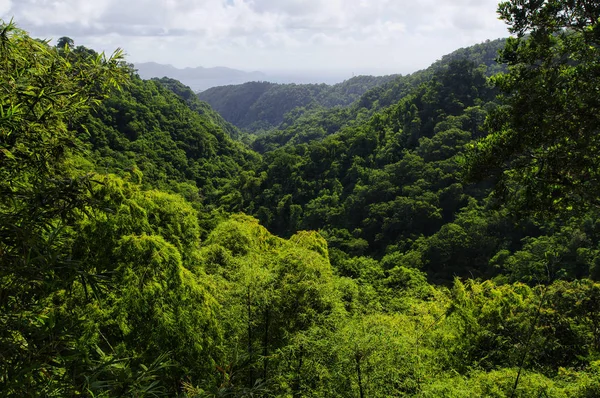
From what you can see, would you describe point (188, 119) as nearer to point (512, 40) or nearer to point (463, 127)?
point (463, 127)

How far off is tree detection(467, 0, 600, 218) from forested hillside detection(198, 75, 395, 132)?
15824cm

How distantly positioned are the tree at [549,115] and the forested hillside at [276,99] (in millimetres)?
158238

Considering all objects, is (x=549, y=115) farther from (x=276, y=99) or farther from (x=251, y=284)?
(x=276, y=99)

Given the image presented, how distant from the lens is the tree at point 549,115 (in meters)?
4.34

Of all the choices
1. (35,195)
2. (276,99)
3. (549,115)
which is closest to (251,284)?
(35,195)

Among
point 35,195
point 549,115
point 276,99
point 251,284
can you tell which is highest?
point 276,99

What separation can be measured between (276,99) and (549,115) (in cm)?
17932

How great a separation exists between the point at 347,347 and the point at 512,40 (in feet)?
17.1

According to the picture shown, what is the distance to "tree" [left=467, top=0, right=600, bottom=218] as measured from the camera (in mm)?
4340

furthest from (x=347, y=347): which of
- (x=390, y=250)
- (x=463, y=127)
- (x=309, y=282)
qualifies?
(x=463, y=127)

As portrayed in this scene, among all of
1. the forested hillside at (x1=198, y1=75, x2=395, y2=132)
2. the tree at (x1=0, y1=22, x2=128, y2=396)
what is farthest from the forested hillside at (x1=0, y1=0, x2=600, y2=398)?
the forested hillside at (x1=198, y1=75, x2=395, y2=132)

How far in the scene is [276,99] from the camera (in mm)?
176375

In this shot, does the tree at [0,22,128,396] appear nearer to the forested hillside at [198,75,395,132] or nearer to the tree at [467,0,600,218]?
the tree at [467,0,600,218]

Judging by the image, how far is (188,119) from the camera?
5431 centimetres
